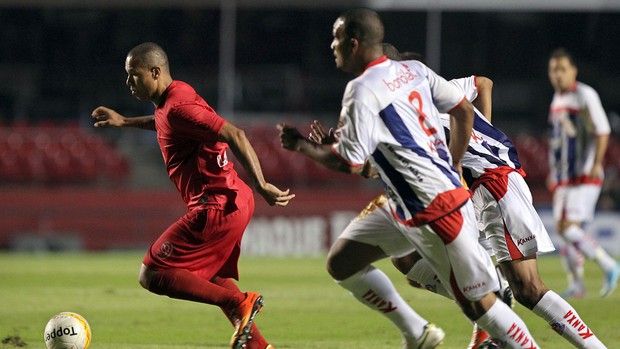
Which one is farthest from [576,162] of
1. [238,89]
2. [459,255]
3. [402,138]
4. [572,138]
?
[238,89]

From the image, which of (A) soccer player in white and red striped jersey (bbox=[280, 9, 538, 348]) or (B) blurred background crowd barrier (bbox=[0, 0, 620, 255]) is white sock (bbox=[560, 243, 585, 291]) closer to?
(A) soccer player in white and red striped jersey (bbox=[280, 9, 538, 348])

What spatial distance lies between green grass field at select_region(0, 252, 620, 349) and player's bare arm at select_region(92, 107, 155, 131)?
1.73 m

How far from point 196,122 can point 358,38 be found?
4.54 feet

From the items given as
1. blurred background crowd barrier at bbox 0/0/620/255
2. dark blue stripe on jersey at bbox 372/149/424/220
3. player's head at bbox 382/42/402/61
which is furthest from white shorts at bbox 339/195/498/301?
blurred background crowd barrier at bbox 0/0/620/255

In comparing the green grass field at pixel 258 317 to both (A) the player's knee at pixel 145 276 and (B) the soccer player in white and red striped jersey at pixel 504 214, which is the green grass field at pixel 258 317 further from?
(B) the soccer player in white and red striped jersey at pixel 504 214

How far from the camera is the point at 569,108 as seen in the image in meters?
12.5

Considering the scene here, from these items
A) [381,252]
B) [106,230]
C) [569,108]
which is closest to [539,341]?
[381,252]

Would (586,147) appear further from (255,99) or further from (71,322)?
(255,99)

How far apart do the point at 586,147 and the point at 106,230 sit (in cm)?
1131

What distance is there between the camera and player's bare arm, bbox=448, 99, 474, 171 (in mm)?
5809

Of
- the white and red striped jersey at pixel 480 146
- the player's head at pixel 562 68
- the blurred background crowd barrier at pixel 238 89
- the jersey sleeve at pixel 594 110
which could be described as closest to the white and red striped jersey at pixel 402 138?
the white and red striped jersey at pixel 480 146

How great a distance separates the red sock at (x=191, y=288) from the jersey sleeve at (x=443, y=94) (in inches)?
73.0

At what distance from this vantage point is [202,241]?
22.0ft

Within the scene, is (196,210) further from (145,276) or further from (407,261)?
(407,261)
